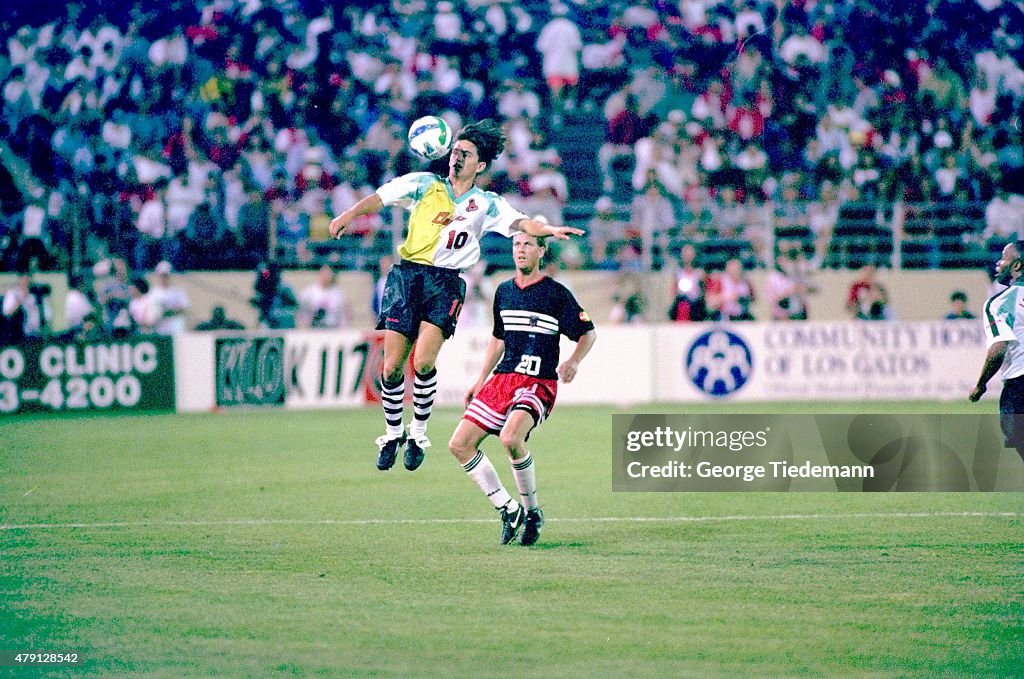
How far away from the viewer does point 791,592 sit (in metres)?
8.14

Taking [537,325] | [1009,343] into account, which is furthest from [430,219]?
[1009,343]

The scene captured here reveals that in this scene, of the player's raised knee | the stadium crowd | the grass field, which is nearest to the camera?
the grass field

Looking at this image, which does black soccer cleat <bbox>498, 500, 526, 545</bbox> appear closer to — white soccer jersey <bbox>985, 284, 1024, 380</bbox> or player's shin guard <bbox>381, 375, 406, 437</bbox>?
player's shin guard <bbox>381, 375, 406, 437</bbox>

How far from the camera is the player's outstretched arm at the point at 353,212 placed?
9125 millimetres

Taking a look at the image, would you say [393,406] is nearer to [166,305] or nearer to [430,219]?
[430,219]

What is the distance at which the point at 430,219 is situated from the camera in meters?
9.86

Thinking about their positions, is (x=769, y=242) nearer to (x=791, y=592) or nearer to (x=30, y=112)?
(x=30, y=112)

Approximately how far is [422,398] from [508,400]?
0.78 metres

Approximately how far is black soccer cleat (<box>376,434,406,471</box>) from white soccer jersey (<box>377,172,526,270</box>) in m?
1.32

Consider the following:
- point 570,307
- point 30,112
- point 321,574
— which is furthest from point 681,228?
point 321,574

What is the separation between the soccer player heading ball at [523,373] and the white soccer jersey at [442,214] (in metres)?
0.30

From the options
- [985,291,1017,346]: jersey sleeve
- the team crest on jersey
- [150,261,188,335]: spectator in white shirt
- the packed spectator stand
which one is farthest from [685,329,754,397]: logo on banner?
the team crest on jersey

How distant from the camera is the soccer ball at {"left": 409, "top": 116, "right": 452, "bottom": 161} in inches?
367

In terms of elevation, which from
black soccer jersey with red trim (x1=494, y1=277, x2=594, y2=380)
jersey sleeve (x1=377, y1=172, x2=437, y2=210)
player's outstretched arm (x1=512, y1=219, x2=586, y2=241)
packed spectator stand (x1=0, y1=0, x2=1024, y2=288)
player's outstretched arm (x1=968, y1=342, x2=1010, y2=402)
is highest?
packed spectator stand (x1=0, y1=0, x2=1024, y2=288)
